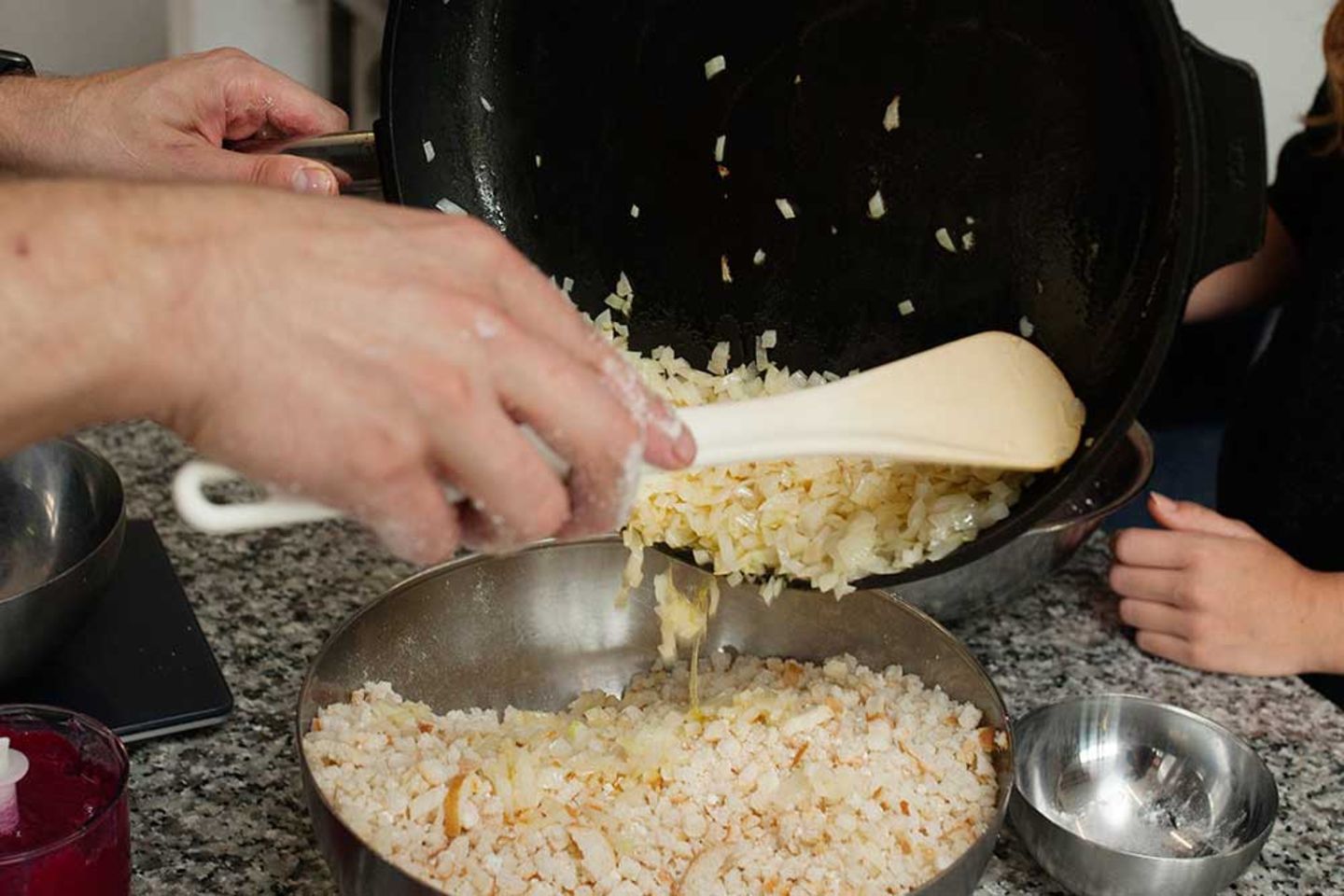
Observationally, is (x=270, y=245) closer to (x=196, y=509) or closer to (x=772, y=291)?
(x=196, y=509)

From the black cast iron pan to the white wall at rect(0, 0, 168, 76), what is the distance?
258 cm

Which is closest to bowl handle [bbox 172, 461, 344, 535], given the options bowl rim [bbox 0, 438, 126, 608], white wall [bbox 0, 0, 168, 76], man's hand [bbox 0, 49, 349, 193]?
bowl rim [bbox 0, 438, 126, 608]

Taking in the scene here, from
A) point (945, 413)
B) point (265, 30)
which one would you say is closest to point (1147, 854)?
point (945, 413)

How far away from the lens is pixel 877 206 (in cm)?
119

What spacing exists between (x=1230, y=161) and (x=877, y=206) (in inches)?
12.6

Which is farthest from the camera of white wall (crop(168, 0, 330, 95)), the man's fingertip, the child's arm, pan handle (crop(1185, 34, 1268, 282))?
white wall (crop(168, 0, 330, 95))

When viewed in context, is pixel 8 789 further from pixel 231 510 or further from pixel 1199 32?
pixel 1199 32

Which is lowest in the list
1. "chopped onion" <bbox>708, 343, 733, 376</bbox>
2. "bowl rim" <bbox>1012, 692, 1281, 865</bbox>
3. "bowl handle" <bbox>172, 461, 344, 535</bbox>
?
"bowl rim" <bbox>1012, 692, 1281, 865</bbox>

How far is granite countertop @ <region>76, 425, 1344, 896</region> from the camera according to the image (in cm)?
120

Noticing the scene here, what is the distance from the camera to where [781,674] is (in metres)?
1.38

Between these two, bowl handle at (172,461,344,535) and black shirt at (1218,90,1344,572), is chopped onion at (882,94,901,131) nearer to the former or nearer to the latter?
bowl handle at (172,461,344,535)

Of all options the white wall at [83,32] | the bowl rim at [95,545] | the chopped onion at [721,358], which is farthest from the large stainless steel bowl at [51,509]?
the white wall at [83,32]

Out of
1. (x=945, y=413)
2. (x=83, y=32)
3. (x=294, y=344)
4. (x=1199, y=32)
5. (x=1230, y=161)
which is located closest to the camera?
(x=294, y=344)

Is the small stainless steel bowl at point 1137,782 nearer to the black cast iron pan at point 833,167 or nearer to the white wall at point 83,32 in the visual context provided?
the black cast iron pan at point 833,167
